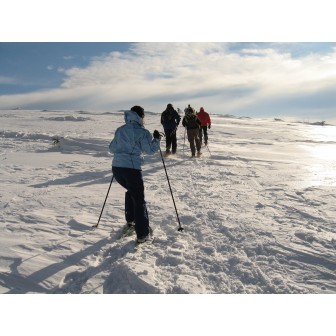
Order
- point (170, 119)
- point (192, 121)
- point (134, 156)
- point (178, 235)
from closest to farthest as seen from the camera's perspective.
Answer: point (134, 156)
point (178, 235)
point (192, 121)
point (170, 119)

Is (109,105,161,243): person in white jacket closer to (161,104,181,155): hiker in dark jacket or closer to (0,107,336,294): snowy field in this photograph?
(0,107,336,294): snowy field

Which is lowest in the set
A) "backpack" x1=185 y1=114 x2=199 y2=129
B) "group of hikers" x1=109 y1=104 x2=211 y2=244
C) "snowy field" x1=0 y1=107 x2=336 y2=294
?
"snowy field" x1=0 y1=107 x2=336 y2=294

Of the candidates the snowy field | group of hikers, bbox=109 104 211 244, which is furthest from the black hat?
the snowy field

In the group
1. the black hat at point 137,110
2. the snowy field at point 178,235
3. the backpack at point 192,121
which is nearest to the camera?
the snowy field at point 178,235

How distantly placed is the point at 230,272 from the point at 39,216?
348 cm

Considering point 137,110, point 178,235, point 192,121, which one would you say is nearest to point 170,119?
point 192,121

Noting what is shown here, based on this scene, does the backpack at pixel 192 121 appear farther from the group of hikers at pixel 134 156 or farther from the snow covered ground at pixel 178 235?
the group of hikers at pixel 134 156

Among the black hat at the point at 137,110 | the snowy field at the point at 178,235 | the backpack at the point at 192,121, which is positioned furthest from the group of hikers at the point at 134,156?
the backpack at the point at 192,121

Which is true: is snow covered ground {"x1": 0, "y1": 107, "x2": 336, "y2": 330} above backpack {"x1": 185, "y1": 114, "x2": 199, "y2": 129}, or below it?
below

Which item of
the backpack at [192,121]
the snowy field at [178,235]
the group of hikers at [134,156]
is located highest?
the backpack at [192,121]

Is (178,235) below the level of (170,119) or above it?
below

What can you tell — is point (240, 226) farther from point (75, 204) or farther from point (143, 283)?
point (75, 204)

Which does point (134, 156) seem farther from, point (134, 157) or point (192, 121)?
point (192, 121)

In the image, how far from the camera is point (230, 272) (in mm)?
3840
